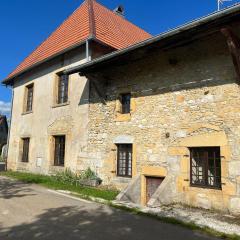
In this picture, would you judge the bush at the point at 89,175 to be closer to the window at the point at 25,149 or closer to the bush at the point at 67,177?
the bush at the point at 67,177

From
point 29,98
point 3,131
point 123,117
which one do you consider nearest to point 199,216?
point 123,117

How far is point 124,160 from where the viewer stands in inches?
391

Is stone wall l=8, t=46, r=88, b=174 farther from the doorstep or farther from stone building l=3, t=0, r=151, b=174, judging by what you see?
the doorstep

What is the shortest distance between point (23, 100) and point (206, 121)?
432 inches

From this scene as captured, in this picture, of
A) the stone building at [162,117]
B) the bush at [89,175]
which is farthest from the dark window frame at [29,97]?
the bush at [89,175]

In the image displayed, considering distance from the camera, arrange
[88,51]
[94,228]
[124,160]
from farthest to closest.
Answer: [88,51] → [124,160] → [94,228]

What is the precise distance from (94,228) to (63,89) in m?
8.75

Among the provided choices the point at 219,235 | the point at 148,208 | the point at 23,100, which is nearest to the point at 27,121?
the point at 23,100

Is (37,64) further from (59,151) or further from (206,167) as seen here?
(206,167)

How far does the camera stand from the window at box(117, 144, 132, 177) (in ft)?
32.1

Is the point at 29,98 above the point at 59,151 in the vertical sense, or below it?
above

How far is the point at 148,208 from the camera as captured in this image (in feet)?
23.2

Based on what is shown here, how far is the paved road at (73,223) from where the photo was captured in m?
5.02

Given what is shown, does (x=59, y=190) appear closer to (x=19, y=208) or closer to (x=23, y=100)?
(x=19, y=208)
